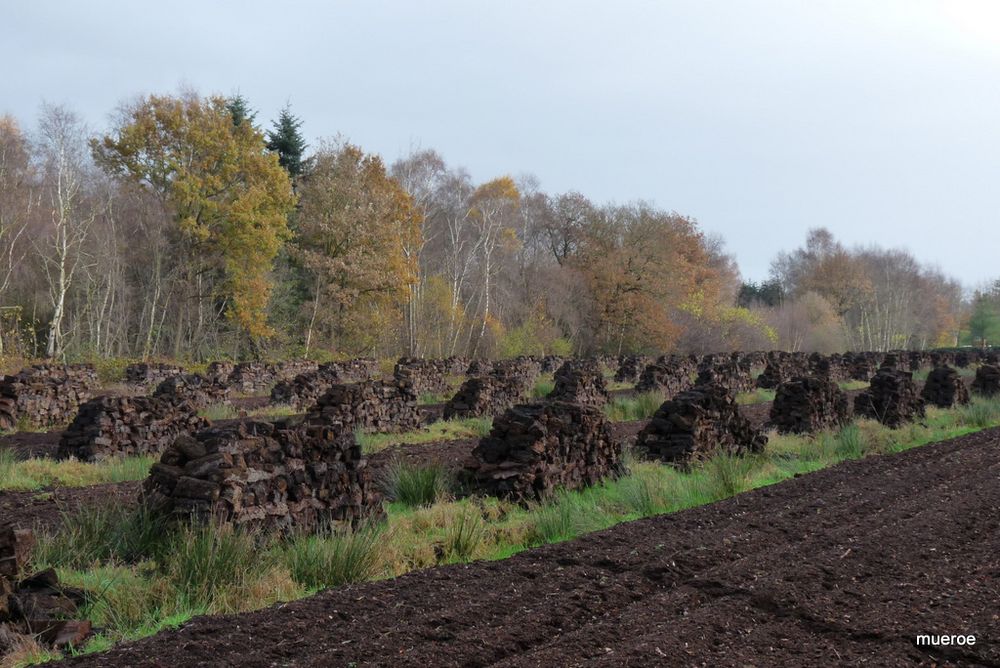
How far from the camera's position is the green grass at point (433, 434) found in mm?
15581

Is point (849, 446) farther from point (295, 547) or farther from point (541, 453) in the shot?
point (295, 547)

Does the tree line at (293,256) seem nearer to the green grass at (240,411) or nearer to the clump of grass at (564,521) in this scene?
the green grass at (240,411)

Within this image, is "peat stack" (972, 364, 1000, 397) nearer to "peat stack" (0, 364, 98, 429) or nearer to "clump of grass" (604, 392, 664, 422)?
"clump of grass" (604, 392, 664, 422)

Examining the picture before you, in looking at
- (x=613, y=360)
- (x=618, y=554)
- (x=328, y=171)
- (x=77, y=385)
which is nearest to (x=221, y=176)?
(x=328, y=171)

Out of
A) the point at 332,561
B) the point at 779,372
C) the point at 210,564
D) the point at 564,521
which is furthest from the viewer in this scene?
the point at 779,372

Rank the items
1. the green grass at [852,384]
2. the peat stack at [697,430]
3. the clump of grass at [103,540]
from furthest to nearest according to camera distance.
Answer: the green grass at [852,384], the peat stack at [697,430], the clump of grass at [103,540]

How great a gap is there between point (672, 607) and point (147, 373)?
26.5 metres

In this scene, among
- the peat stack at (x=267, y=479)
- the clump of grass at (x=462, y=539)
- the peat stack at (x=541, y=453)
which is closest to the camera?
the peat stack at (x=267, y=479)

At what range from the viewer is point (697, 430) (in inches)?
523

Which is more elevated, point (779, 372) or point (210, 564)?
point (779, 372)

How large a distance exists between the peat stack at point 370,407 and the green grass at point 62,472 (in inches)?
135

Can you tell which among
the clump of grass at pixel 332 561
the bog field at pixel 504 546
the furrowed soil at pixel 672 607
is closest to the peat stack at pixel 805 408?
the bog field at pixel 504 546

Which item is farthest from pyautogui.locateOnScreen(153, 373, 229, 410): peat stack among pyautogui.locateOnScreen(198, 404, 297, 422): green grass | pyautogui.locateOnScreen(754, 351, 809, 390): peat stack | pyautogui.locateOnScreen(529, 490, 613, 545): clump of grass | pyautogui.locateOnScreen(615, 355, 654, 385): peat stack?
pyautogui.locateOnScreen(754, 351, 809, 390): peat stack

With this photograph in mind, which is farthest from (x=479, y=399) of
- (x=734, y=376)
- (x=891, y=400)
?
(x=734, y=376)
